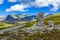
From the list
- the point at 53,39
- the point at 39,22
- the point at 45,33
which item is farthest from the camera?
the point at 39,22

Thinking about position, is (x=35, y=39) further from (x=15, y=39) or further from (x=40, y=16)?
(x=40, y=16)

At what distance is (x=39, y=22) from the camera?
203 feet

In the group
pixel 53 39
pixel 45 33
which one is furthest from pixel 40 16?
pixel 53 39

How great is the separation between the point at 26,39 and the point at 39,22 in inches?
1216

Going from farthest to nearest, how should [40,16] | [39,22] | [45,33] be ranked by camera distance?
1. [39,22]
2. [40,16]
3. [45,33]

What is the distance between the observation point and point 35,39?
31.2m

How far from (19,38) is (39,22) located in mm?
31932

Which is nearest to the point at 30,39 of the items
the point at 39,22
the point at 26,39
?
the point at 26,39

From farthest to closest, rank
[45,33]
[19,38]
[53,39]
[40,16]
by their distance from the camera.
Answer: [40,16] → [45,33] → [53,39] → [19,38]

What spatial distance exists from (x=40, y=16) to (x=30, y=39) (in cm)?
2468

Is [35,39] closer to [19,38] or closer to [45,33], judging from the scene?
[19,38]

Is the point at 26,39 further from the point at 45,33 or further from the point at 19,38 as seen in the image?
the point at 45,33

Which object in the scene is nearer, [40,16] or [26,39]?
[26,39]

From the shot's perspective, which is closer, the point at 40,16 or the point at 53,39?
the point at 53,39
